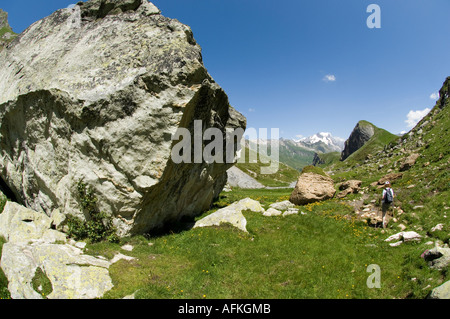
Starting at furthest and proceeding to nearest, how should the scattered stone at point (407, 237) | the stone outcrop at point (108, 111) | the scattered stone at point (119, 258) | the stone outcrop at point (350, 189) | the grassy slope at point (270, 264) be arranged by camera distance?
the stone outcrop at point (350, 189), the stone outcrop at point (108, 111), the scattered stone at point (407, 237), the scattered stone at point (119, 258), the grassy slope at point (270, 264)

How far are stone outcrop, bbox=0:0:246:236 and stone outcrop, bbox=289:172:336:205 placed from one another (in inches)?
575

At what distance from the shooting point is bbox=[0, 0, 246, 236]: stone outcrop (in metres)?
16.1

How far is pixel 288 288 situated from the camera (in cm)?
1180

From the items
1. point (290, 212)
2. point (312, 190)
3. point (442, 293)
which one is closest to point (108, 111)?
point (290, 212)

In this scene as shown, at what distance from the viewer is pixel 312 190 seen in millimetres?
29641

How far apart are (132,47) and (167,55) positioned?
299cm

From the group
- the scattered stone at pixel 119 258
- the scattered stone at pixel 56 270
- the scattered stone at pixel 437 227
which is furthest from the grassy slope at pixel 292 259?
the scattered stone at pixel 56 270

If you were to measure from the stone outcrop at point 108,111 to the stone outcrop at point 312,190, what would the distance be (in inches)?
575

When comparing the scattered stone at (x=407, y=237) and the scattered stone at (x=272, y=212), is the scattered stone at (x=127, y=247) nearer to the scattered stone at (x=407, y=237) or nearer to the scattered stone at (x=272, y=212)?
the scattered stone at (x=272, y=212)

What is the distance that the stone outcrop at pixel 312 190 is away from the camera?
2911cm

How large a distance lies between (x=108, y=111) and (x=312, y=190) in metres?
23.6
